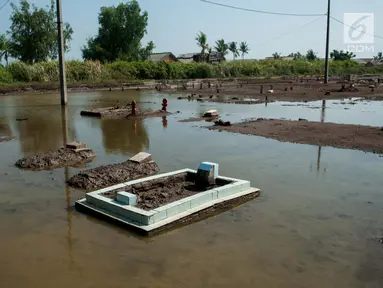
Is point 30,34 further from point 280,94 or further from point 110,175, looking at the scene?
point 110,175

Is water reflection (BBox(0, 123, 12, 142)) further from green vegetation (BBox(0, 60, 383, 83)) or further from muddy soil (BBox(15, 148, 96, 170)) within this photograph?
green vegetation (BBox(0, 60, 383, 83))

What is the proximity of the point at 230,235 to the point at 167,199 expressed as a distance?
4.38 ft

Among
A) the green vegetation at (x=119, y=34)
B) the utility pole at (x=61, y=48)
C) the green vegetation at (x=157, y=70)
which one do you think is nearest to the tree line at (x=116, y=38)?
the green vegetation at (x=119, y=34)

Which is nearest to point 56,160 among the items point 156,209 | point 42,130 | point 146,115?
point 156,209

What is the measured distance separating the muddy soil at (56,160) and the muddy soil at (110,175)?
1.29 m

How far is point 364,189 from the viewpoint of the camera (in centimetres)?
696

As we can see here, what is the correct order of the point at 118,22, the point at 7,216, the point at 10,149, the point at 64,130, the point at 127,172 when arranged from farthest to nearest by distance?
the point at 118,22
the point at 64,130
the point at 10,149
the point at 127,172
the point at 7,216

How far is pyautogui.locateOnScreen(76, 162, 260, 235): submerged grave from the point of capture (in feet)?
17.1

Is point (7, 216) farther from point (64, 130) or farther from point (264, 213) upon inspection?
point (64, 130)

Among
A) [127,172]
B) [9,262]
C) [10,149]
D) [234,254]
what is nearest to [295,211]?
[234,254]

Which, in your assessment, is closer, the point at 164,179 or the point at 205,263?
the point at 205,263

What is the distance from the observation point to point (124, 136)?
12242 mm

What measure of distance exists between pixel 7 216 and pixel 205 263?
303 centimetres

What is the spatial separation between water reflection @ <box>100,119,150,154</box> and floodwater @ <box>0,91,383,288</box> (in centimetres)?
81
